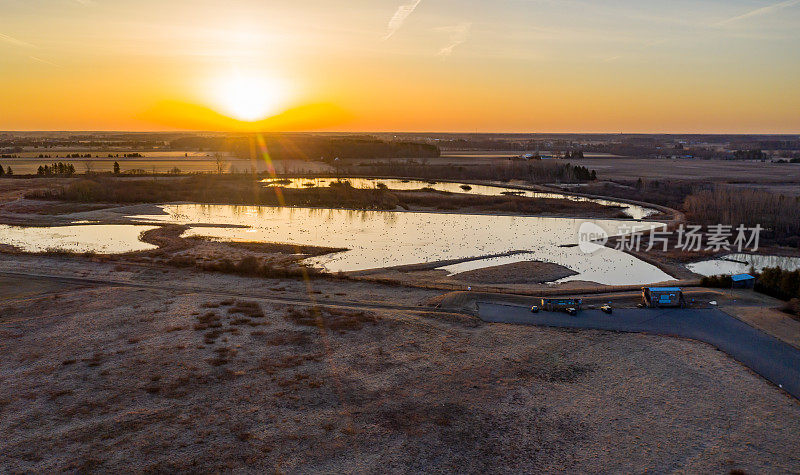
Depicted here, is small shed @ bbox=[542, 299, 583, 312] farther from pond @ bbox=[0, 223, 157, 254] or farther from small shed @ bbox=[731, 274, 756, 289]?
pond @ bbox=[0, 223, 157, 254]

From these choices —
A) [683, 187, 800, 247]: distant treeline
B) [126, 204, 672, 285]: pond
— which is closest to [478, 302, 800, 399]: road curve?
[126, 204, 672, 285]: pond

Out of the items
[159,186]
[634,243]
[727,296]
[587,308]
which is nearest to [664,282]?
[727,296]

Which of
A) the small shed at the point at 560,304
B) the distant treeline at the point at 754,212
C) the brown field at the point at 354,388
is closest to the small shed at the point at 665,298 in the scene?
the brown field at the point at 354,388

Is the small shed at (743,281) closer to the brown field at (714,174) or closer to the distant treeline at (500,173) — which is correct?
the brown field at (714,174)

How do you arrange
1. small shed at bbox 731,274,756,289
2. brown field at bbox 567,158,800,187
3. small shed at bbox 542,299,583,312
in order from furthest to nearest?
brown field at bbox 567,158,800,187, small shed at bbox 731,274,756,289, small shed at bbox 542,299,583,312

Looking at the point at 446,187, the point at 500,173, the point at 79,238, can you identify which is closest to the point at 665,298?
the point at 79,238

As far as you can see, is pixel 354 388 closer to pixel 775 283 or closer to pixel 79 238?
pixel 775 283
